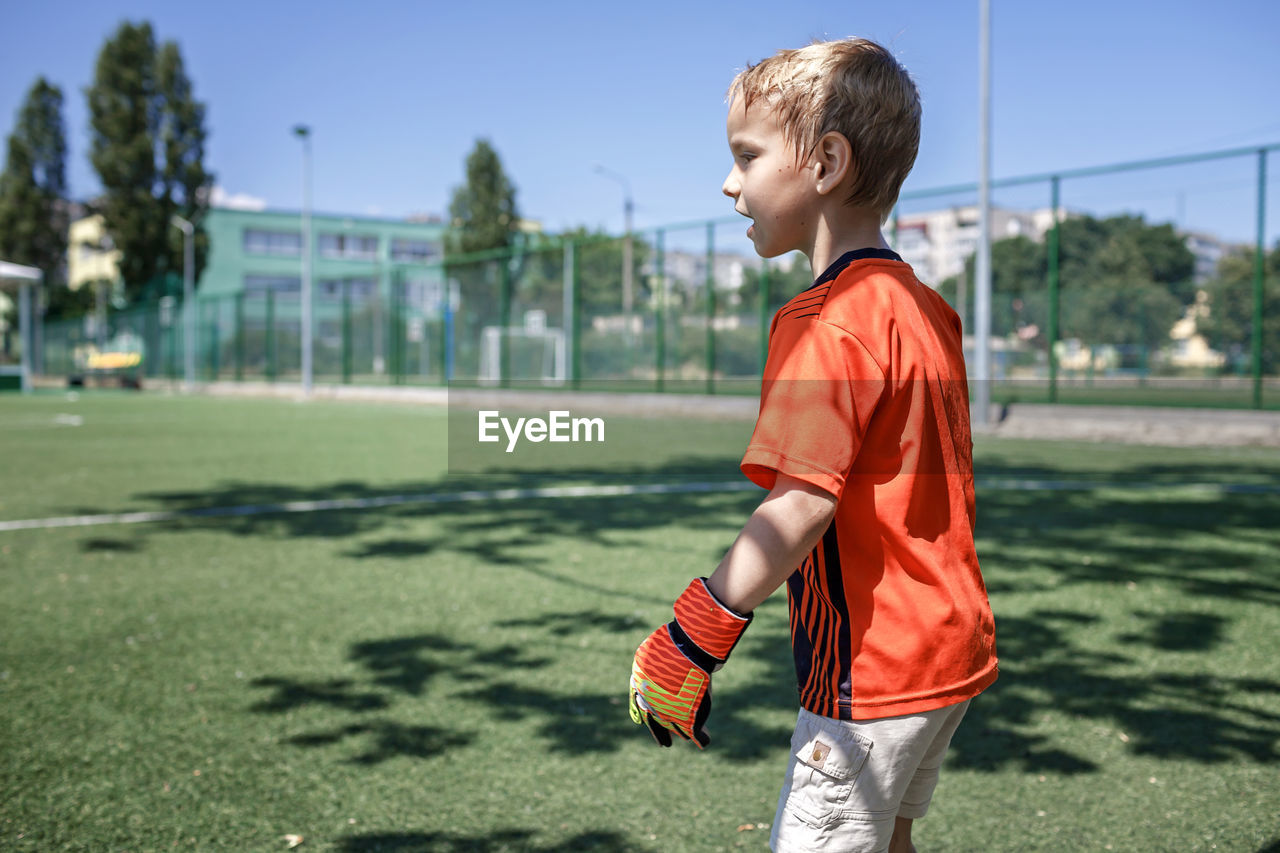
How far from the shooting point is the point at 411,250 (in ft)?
250

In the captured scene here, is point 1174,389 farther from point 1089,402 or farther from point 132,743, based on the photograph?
point 132,743

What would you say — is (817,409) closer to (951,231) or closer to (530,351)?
(951,231)

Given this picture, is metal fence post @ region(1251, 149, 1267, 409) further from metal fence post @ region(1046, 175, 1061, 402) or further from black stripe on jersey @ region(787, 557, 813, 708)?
black stripe on jersey @ region(787, 557, 813, 708)

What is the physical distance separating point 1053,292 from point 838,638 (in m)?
17.4

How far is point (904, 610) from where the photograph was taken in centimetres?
134

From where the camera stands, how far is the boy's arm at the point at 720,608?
4.11 feet

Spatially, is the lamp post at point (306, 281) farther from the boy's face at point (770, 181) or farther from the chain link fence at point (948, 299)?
the boy's face at point (770, 181)

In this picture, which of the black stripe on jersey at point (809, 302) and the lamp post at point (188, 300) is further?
the lamp post at point (188, 300)

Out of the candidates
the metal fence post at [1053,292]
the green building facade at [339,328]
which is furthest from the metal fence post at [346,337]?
the metal fence post at [1053,292]

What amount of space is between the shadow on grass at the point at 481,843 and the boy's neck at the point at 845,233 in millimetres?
1656

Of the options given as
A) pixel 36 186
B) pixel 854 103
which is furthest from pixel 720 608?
pixel 36 186

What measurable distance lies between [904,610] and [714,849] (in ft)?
4.48

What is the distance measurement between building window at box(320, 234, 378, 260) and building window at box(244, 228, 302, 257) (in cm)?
241

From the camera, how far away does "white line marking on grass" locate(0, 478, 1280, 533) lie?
7.19 meters
